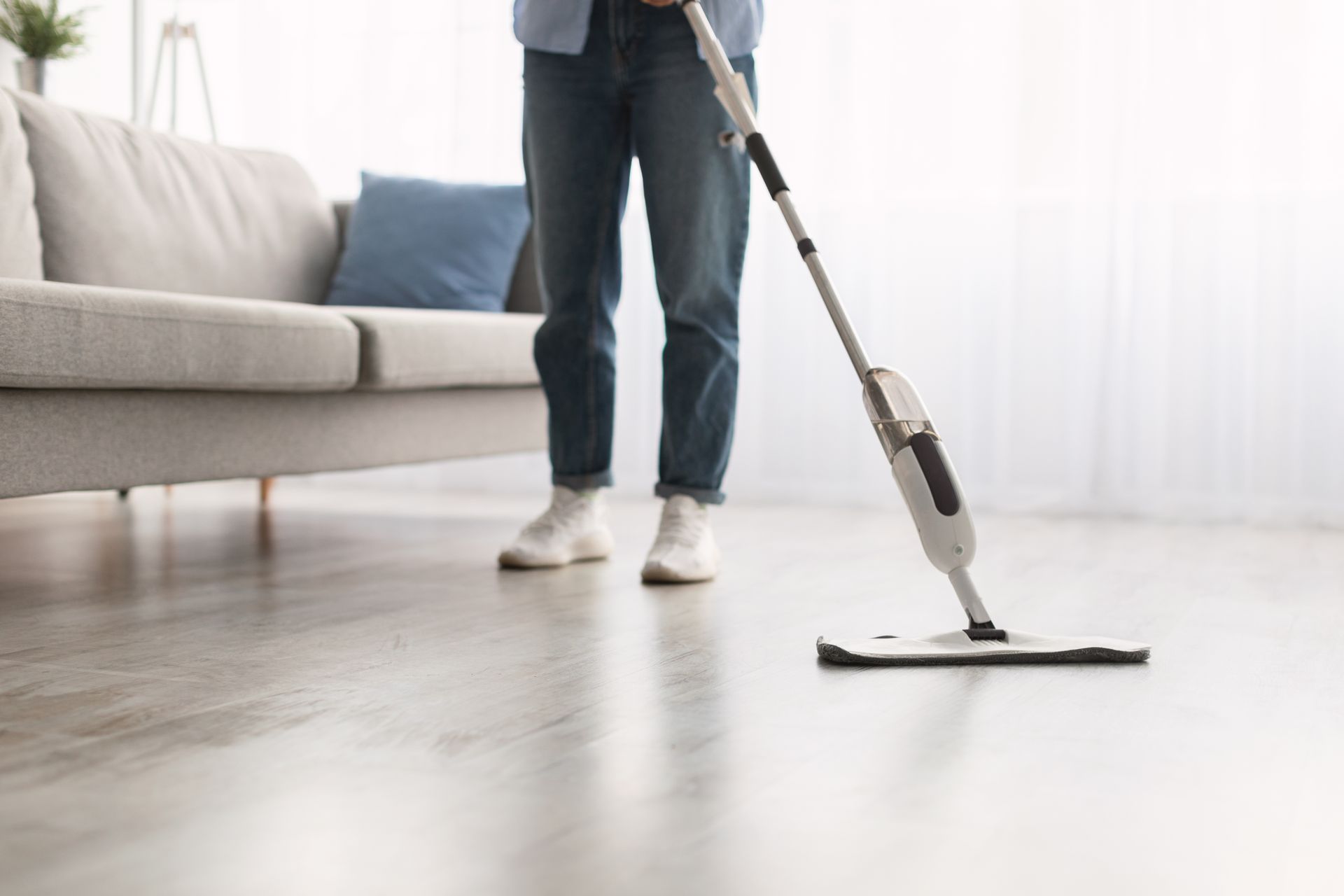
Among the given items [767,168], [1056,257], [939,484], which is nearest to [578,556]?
[767,168]

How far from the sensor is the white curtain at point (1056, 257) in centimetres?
279

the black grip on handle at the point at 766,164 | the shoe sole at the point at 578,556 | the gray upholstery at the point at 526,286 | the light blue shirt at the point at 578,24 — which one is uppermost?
the light blue shirt at the point at 578,24

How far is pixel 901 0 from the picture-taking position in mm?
3066

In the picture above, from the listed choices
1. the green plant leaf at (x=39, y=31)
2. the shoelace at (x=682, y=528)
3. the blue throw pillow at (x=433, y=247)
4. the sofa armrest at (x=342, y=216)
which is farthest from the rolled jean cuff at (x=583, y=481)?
the green plant leaf at (x=39, y=31)

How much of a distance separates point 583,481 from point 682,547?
0.64 feet

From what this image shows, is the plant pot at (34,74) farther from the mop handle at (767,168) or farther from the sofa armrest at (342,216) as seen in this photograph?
the mop handle at (767,168)

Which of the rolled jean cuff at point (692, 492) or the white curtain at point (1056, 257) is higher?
the white curtain at point (1056, 257)

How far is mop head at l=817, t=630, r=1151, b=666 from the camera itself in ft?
3.98

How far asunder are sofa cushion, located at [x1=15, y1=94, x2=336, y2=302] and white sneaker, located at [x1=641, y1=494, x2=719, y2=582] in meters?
1.22

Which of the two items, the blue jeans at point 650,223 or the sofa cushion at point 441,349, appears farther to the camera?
the sofa cushion at point 441,349

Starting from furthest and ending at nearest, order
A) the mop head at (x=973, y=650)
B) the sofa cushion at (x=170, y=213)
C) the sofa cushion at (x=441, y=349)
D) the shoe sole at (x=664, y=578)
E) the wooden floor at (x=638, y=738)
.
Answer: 1. the sofa cushion at (x=170, y=213)
2. the sofa cushion at (x=441, y=349)
3. the shoe sole at (x=664, y=578)
4. the mop head at (x=973, y=650)
5. the wooden floor at (x=638, y=738)

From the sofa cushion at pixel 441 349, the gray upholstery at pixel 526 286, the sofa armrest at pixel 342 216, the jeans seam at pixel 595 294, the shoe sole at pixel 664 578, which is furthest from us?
the sofa armrest at pixel 342 216

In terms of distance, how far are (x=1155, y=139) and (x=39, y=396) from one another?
229 centimetres

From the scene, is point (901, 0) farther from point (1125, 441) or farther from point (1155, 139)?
point (1125, 441)
